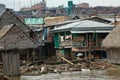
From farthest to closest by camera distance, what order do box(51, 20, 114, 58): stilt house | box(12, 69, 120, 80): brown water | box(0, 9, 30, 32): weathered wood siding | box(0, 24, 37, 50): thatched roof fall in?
box(0, 9, 30, 32): weathered wood siding
box(51, 20, 114, 58): stilt house
box(0, 24, 37, 50): thatched roof
box(12, 69, 120, 80): brown water

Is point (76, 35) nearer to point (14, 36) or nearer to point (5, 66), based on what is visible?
point (14, 36)

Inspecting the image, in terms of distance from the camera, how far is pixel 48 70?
30.5m

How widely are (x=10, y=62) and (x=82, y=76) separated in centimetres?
513

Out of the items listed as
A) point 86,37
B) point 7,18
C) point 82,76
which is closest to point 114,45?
point 82,76

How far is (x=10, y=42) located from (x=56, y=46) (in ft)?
35.2

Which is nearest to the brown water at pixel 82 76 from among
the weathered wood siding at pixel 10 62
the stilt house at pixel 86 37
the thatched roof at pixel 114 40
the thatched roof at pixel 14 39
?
the weathered wood siding at pixel 10 62

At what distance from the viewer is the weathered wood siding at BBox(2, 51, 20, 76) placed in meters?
25.3

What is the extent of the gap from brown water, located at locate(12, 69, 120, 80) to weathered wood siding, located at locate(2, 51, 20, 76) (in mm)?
777

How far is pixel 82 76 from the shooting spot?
26797 mm

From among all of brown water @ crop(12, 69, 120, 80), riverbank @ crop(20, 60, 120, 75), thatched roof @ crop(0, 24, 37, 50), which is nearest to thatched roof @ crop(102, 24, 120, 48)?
brown water @ crop(12, 69, 120, 80)

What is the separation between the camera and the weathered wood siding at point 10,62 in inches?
997

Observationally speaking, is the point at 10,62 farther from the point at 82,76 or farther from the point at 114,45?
the point at 114,45

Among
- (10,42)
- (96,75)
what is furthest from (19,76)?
(10,42)

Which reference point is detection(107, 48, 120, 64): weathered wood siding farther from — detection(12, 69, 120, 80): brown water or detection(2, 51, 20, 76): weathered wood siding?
detection(2, 51, 20, 76): weathered wood siding
